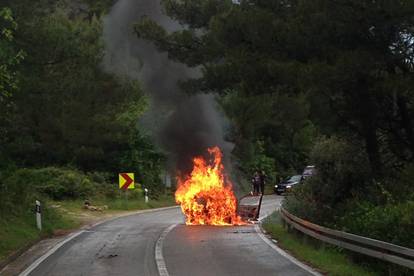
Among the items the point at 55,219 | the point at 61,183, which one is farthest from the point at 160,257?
the point at 61,183

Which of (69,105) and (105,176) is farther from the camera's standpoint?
(105,176)

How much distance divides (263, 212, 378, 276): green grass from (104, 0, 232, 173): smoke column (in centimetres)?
639

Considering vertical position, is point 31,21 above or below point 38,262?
above

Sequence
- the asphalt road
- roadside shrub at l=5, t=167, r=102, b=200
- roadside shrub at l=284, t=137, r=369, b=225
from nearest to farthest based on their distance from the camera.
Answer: the asphalt road → roadside shrub at l=284, t=137, r=369, b=225 → roadside shrub at l=5, t=167, r=102, b=200

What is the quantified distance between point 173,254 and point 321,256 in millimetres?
3220

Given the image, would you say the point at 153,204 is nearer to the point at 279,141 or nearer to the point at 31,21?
the point at 31,21

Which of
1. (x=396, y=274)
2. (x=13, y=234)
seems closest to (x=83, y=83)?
(x=13, y=234)

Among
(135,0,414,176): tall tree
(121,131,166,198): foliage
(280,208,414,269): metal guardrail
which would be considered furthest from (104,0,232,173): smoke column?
(121,131,166,198): foliage

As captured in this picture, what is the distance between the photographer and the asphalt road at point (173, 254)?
40.3 ft

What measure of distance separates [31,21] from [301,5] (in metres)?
9.65

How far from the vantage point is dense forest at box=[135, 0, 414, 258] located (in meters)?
15.4

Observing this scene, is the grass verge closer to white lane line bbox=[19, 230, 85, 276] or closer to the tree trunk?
white lane line bbox=[19, 230, 85, 276]

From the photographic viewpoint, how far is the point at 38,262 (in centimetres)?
1389

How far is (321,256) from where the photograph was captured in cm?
1376
